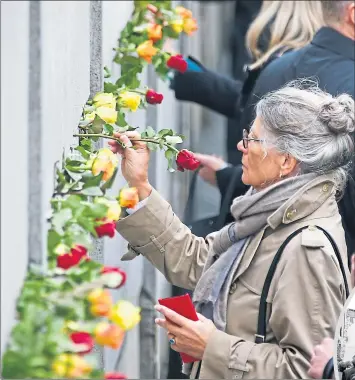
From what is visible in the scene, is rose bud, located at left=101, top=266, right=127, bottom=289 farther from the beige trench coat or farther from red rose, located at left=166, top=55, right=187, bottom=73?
red rose, located at left=166, top=55, right=187, bottom=73

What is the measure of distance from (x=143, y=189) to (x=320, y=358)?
0.78m

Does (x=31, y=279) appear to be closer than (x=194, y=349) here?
Yes

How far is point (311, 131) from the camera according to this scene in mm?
3246

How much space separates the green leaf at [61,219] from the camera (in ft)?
7.21

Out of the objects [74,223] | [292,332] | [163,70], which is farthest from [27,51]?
[163,70]

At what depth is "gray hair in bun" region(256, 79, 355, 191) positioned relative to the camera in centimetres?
324

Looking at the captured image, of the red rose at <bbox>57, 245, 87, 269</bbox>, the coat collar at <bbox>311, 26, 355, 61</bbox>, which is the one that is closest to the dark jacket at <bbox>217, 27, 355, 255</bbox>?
the coat collar at <bbox>311, 26, 355, 61</bbox>

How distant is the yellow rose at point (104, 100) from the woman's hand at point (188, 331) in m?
0.56

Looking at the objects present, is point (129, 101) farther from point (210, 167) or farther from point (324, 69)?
point (210, 167)

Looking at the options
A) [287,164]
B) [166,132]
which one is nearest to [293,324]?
[287,164]

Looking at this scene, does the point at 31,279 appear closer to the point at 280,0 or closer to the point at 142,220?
the point at 142,220

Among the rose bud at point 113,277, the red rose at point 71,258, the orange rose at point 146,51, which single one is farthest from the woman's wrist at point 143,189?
the rose bud at point 113,277

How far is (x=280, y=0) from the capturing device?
5336 mm

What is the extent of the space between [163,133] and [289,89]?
433 millimetres
